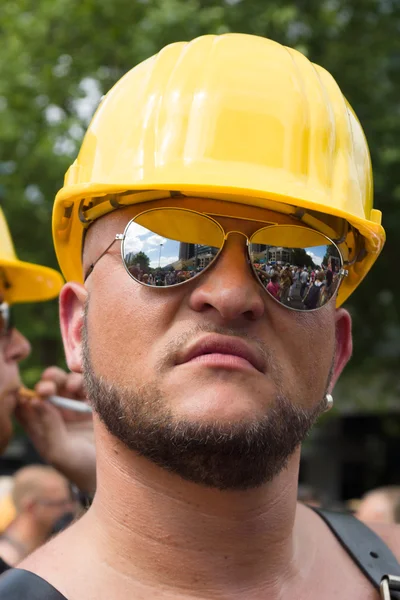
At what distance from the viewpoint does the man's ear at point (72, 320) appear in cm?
282

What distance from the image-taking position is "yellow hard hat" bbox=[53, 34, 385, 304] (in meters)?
2.47

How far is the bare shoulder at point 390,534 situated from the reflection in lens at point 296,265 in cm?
94

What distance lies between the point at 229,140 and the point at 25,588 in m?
1.39

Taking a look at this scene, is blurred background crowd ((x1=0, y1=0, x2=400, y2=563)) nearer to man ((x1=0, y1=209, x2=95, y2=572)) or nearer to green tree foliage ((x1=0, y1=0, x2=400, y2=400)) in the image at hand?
green tree foliage ((x1=0, y1=0, x2=400, y2=400))

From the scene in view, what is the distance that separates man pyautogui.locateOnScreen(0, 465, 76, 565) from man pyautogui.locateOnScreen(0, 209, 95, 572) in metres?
1.26

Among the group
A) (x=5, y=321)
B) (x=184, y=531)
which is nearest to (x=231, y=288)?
(x=184, y=531)

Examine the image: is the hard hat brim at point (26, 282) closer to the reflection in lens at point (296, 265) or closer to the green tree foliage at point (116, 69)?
the reflection in lens at point (296, 265)

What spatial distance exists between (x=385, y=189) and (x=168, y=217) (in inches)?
285

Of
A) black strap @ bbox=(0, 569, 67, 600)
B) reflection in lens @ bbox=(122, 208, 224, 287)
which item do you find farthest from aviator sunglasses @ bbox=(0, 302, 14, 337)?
black strap @ bbox=(0, 569, 67, 600)

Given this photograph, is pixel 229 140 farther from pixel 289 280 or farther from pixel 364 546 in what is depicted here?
pixel 364 546

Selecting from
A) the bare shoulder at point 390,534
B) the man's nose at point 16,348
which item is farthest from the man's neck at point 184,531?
the man's nose at point 16,348

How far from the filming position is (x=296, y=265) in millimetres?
2498

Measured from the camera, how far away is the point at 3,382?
13.4 ft

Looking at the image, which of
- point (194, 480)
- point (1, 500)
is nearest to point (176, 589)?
point (194, 480)
